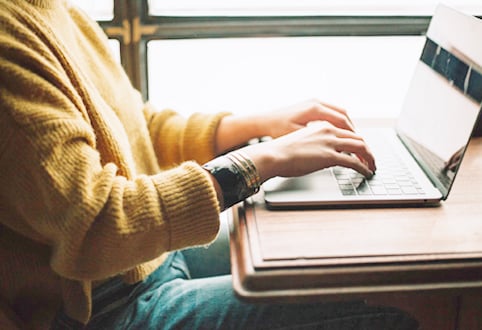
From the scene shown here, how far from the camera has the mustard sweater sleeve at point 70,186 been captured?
2.26 feet

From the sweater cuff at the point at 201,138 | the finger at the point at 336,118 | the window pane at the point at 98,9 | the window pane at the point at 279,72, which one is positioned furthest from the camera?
the window pane at the point at 279,72

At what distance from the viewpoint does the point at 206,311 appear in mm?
835

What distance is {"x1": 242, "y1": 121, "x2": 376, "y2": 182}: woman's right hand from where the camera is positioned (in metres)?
0.86

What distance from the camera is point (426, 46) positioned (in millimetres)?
1093

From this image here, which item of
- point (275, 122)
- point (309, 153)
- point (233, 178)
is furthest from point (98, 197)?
point (275, 122)

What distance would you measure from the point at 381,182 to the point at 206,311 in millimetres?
359

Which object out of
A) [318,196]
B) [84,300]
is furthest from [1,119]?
[318,196]

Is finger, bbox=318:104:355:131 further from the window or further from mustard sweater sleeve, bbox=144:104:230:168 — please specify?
the window

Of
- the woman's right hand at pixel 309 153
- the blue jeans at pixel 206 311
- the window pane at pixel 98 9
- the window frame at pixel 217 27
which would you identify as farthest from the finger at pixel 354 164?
the window pane at pixel 98 9

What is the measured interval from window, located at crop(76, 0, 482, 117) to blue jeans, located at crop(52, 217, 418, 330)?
703mm

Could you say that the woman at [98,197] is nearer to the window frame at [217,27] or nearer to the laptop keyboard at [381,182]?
the laptop keyboard at [381,182]

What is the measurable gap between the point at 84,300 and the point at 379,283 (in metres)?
0.43

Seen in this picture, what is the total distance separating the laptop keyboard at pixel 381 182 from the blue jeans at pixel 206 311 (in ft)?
0.60

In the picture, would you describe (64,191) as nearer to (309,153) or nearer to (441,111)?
(309,153)
